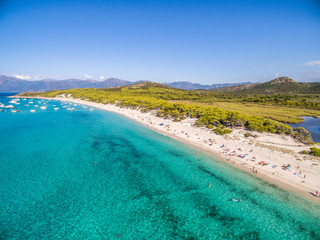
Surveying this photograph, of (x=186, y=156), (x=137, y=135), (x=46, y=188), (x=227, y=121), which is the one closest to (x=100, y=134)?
(x=137, y=135)

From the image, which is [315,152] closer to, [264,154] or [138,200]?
[264,154]

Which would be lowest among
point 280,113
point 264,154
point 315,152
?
point 264,154

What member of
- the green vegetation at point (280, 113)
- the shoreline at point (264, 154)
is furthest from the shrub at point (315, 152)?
the green vegetation at point (280, 113)

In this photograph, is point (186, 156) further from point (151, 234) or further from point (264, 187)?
point (151, 234)

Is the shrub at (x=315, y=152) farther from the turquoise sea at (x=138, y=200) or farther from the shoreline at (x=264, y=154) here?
the turquoise sea at (x=138, y=200)

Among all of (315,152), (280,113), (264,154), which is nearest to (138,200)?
(264,154)

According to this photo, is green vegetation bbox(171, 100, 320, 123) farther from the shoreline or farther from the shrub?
the shrub

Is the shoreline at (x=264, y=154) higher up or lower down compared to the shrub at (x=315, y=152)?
lower down
